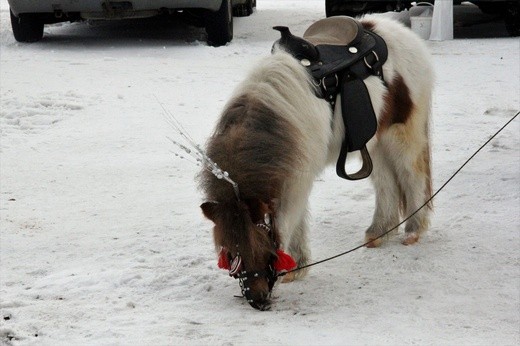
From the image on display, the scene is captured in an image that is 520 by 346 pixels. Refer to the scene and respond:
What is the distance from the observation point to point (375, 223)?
5.58 metres

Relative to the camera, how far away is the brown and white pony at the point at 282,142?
400 cm

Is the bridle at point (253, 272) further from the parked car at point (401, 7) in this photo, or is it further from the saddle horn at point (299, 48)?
the parked car at point (401, 7)

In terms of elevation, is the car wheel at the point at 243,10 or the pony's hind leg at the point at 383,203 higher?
the pony's hind leg at the point at 383,203

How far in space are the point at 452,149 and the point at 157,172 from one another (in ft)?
7.73

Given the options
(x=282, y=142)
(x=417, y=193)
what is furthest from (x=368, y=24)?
(x=282, y=142)

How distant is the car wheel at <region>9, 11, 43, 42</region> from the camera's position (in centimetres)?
1153

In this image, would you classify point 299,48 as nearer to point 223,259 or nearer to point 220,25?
point 223,259

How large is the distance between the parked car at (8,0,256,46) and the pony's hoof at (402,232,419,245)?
578 centimetres

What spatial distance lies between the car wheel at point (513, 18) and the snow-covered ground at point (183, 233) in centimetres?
224

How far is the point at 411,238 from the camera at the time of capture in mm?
5609

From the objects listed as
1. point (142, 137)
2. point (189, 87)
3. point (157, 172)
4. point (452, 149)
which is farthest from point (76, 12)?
point (452, 149)

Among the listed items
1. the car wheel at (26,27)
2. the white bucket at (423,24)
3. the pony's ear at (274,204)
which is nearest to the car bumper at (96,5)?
the car wheel at (26,27)

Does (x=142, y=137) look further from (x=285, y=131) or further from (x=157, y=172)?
(x=285, y=131)

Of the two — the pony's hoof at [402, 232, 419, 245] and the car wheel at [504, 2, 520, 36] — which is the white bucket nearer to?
the car wheel at [504, 2, 520, 36]
